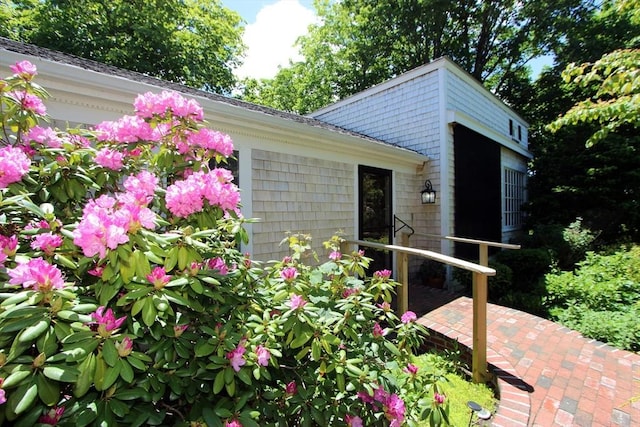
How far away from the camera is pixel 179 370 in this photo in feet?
3.84

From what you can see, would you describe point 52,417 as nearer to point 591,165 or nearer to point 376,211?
point 376,211

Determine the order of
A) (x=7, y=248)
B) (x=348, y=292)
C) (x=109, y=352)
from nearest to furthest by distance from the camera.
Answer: (x=109, y=352), (x=7, y=248), (x=348, y=292)

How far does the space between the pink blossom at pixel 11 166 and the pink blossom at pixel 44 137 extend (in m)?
0.41

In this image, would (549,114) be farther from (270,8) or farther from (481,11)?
(270,8)

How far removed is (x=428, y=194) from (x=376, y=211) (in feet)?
4.67

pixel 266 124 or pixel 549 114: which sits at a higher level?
pixel 549 114

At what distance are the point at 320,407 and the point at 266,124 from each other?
3.59m

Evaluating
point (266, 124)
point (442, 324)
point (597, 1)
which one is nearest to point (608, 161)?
point (597, 1)

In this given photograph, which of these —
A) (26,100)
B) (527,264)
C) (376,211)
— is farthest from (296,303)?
(527,264)

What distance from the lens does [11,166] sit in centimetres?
124

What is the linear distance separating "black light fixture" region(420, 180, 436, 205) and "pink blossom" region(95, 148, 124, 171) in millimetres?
6240

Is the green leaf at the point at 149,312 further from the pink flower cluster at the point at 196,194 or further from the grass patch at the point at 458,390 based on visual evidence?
the grass patch at the point at 458,390

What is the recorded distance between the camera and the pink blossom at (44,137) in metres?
1.66

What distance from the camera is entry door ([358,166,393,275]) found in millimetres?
6016
